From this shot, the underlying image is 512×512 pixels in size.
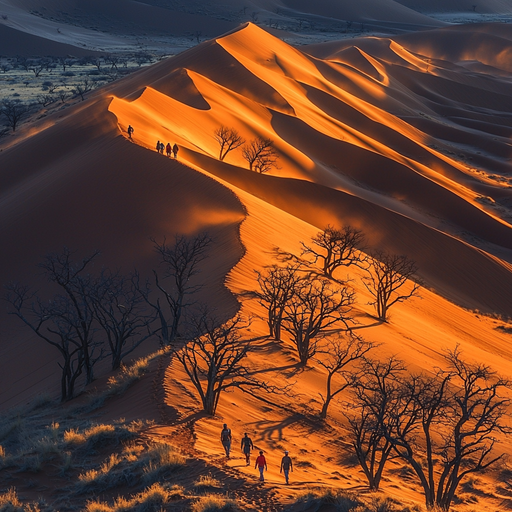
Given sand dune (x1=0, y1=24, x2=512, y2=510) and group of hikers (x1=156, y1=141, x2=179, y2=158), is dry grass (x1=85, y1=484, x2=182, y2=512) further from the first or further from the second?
group of hikers (x1=156, y1=141, x2=179, y2=158)

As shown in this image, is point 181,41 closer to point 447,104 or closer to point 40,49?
point 40,49

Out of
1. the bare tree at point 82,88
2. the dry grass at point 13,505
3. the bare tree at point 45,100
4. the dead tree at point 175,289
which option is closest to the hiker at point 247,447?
the dry grass at point 13,505

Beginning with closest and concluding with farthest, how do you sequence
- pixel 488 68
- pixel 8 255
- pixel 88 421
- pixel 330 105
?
pixel 88 421 < pixel 8 255 < pixel 330 105 < pixel 488 68

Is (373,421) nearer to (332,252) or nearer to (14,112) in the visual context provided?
(332,252)

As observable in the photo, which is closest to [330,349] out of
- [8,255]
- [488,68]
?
[8,255]

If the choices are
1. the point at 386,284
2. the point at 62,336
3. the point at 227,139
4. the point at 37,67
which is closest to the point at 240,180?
the point at 227,139

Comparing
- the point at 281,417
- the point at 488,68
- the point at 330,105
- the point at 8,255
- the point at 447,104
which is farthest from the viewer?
the point at 488,68

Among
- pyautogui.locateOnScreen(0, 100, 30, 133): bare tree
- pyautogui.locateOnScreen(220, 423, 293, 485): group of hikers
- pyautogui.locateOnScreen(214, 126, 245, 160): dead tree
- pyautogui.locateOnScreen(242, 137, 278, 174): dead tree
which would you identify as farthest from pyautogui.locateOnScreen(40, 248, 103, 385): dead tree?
pyautogui.locateOnScreen(0, 100, 30, 133): bare tree
